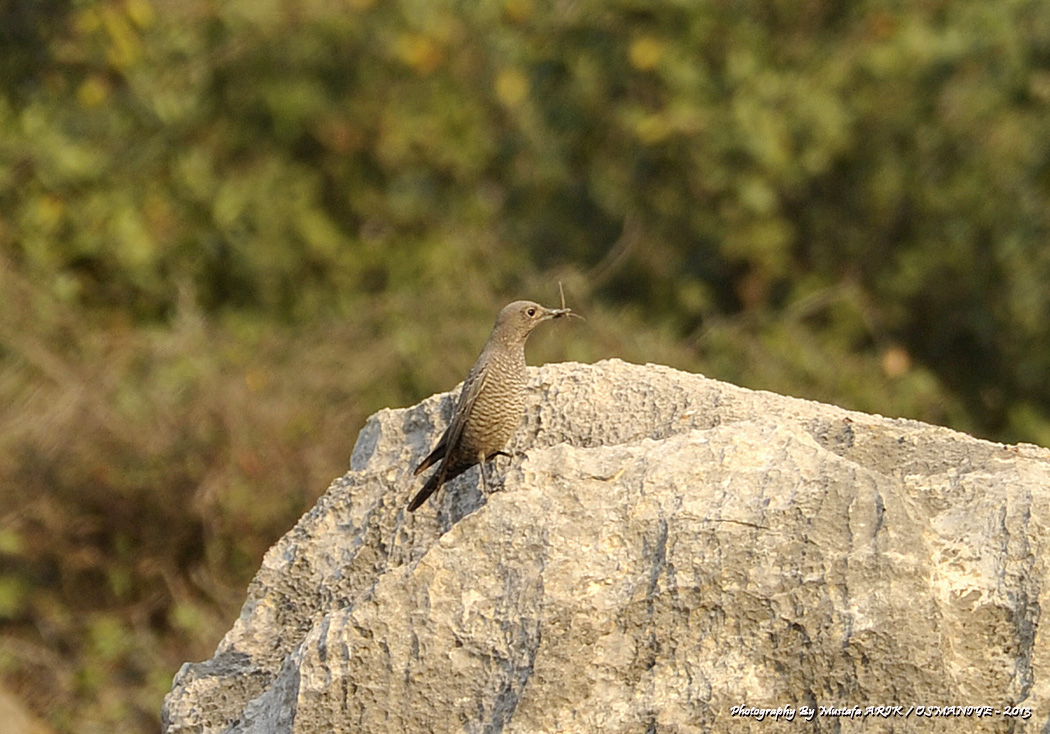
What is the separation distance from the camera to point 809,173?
10.2 metres

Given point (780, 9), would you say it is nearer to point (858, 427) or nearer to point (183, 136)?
point (183, 136)

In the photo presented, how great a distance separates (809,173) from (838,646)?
297 inches

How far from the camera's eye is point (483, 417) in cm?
379

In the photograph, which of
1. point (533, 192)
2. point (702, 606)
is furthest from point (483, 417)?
point (533, 192)

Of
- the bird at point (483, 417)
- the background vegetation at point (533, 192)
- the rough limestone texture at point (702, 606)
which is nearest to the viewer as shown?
the rough limestone texture at point (702, 606)

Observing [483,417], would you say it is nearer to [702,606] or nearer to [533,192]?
[702,606]

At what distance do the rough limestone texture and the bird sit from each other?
1.27 ft

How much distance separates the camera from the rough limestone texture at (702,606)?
300 centimetres

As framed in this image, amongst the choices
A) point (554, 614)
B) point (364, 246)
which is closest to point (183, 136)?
point (364, 246)

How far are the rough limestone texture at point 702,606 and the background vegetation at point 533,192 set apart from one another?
4173mm

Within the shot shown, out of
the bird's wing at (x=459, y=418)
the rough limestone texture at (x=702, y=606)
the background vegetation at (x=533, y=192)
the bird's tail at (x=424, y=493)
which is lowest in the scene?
the rough limestone texture at (x=702, y=606)

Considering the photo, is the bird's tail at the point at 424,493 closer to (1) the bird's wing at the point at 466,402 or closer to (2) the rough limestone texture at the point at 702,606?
(1) the bird's wing at the point at 466,402

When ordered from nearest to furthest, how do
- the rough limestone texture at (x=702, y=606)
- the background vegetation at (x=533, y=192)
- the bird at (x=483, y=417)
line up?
the rough limestone texture at (x=702, y=606) → the bird at (x=483, y=417) → the background vegetation at (x=533, y=192)

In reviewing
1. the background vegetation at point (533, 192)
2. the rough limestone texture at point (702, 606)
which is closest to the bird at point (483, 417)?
the rough limestone texture at point (702, 606)
